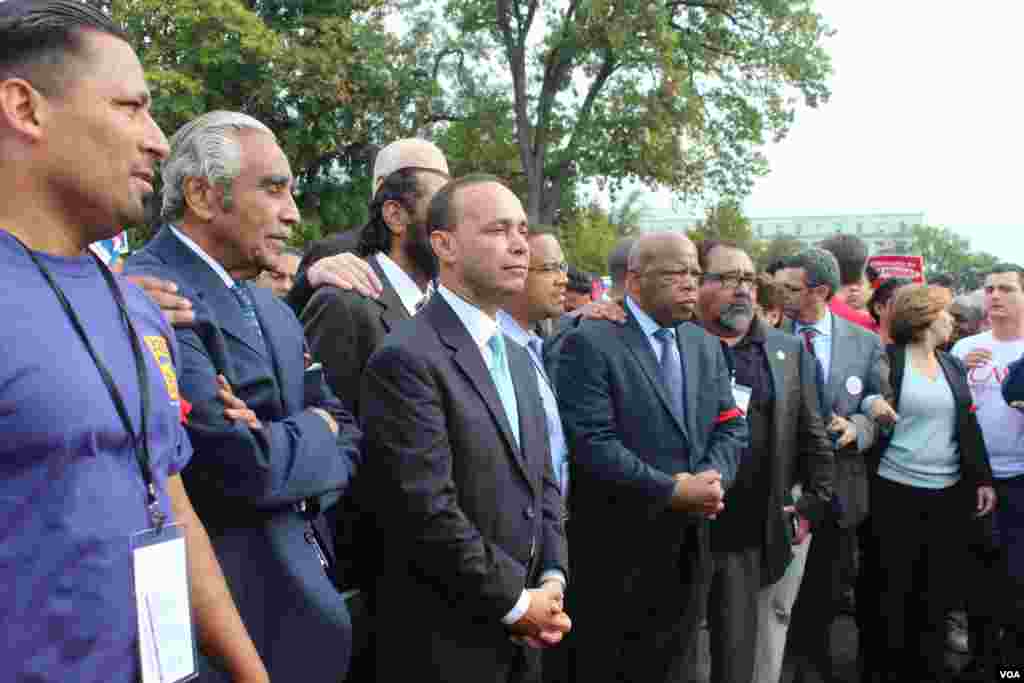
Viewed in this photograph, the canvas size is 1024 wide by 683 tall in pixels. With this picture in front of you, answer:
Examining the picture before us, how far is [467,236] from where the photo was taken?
278 centimetres

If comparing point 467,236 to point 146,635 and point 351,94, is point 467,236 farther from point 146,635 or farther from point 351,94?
point 351,94

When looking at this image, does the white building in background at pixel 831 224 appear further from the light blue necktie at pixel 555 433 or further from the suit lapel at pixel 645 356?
the light blue necktie at pixel 555 433

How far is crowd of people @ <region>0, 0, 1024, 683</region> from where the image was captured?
1397 millimetres

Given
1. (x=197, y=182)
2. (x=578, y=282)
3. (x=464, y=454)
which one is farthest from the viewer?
(x=578, y=282)

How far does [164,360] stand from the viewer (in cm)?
162

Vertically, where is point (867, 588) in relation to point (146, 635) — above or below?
below

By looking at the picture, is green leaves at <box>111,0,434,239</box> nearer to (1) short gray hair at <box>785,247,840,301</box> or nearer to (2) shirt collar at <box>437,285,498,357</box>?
(1) short gray hair at <box>785,247,840,301</box>

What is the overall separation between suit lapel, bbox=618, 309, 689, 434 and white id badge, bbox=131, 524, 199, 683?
2.42 m

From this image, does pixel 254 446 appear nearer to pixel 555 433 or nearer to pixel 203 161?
pixel 203 161

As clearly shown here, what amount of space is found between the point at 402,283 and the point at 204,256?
1.07 m

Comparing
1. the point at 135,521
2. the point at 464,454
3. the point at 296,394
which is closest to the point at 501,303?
the point at 464,454

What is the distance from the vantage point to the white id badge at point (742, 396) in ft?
13.0

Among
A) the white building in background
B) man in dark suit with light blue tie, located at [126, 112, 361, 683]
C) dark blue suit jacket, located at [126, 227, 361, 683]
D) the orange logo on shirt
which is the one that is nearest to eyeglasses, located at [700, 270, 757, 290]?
man in dark suit with light blue tie, located at [126, 112, 361, 683]

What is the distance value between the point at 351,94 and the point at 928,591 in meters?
15.7
